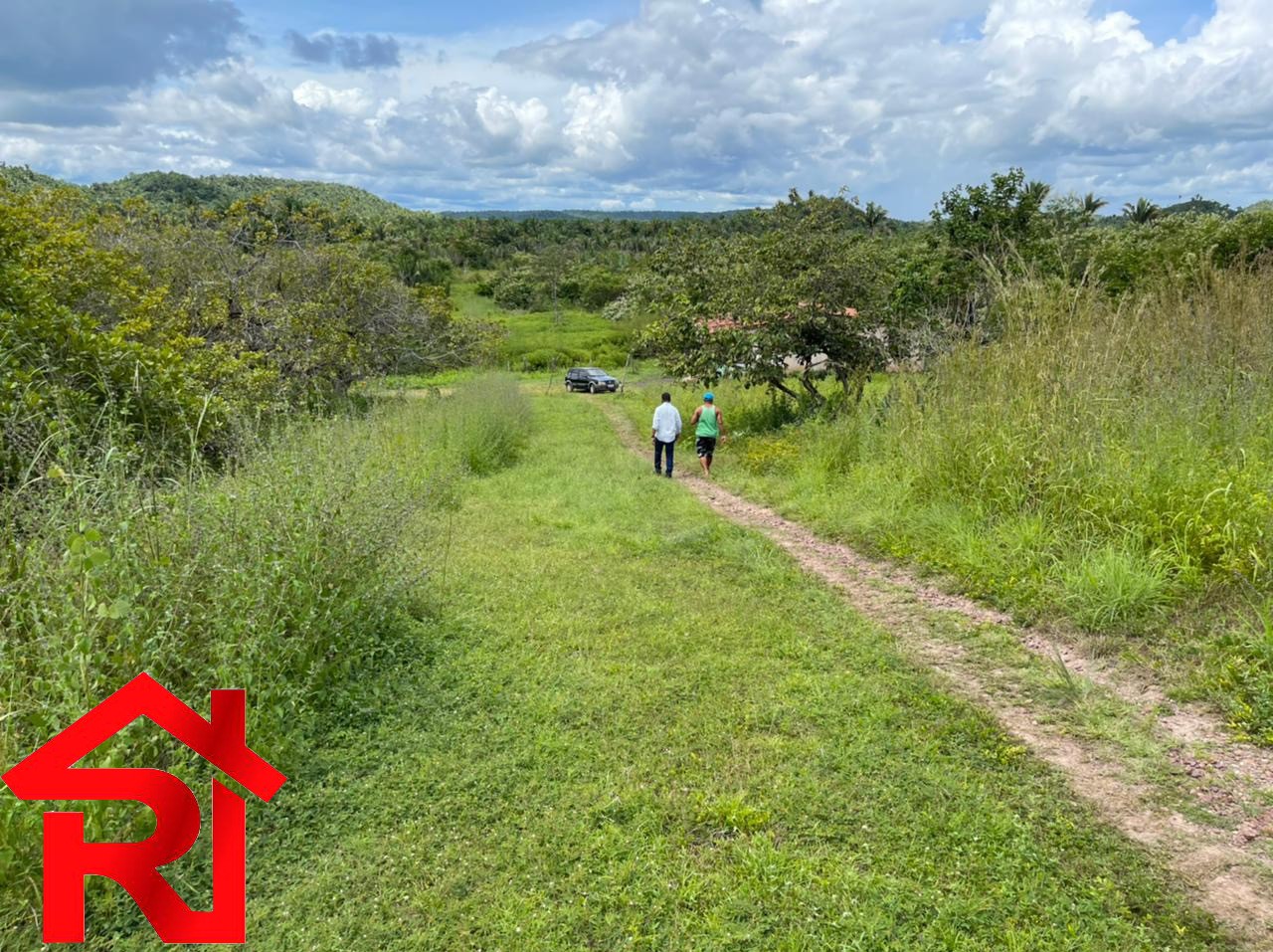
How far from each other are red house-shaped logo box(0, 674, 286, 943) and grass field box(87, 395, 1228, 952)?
0.14 m

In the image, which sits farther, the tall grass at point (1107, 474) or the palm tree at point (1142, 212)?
the palm tree at point (1142, 212)

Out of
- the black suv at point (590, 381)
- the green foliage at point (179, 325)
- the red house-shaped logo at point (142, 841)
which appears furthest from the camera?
the black suv at point (590, 381)

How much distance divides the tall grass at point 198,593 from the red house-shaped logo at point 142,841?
0.14m

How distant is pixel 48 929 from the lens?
229cm

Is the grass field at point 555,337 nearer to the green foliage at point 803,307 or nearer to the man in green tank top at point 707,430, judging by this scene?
the green foliage at point 803,307

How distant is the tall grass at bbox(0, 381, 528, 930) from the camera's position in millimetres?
2783

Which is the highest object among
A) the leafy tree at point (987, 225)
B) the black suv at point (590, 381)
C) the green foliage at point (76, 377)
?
the leafy tree at point (987, 225)

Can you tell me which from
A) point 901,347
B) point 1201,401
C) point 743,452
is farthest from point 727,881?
point 901,347

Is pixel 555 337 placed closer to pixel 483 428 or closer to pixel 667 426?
pixel 483 428

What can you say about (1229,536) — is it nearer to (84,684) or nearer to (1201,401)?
(1201,401)

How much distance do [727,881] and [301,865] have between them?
1.58 meters

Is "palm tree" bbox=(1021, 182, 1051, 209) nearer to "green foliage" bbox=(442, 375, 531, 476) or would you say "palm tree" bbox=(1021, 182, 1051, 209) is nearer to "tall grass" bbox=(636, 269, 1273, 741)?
"tall grass" bbox=(636, 269, 1273, 741)

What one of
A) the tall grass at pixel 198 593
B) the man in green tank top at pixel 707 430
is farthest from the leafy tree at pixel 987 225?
the tall grass at pixel 198 593

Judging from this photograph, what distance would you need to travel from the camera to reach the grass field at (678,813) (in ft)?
7.77
